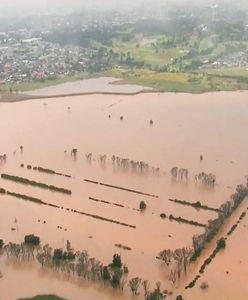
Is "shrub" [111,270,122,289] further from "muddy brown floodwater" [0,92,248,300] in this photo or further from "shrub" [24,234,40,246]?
"shrub" [24,234,40,246]

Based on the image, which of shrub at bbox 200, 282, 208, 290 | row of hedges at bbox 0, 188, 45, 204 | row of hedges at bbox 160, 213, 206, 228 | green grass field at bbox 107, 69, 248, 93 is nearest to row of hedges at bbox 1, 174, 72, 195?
row of hedges at bbox 0, 188, 45, 204

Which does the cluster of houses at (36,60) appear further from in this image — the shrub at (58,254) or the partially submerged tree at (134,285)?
the partially submerged tree at (134,285)

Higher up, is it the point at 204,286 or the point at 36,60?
the point at 36,60

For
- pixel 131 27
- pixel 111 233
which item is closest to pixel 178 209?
pixel 111 233

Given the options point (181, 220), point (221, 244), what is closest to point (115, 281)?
point (221, 244)

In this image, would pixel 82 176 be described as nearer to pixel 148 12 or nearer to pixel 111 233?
pixel 111 233

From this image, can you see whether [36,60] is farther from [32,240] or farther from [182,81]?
[32,240]
